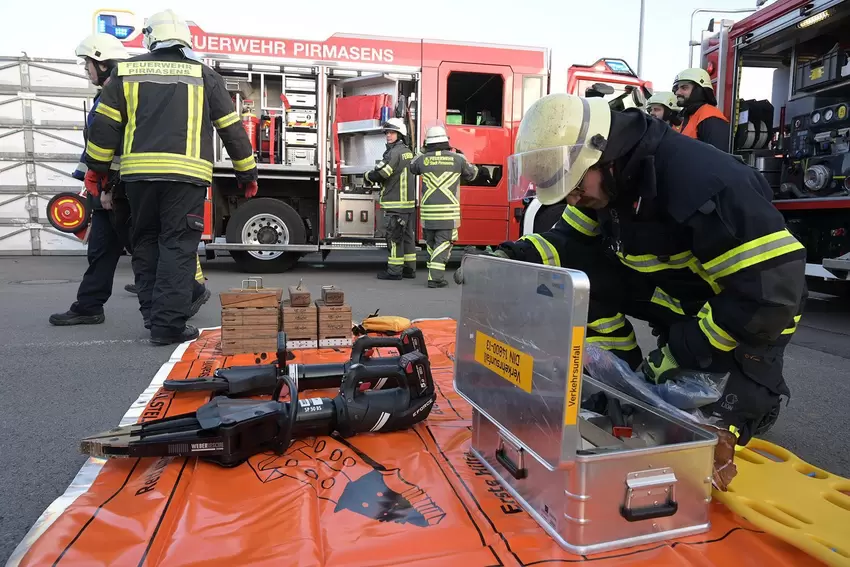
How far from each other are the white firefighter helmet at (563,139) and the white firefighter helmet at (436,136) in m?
5.17

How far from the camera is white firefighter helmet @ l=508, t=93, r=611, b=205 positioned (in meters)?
1.74

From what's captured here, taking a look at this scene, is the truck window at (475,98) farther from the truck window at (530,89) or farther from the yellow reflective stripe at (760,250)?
the yellow reflective stripe at (760,250)

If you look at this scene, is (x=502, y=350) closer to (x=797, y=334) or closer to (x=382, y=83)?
(x=797, y=334)

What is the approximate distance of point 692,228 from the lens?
1.78 metres

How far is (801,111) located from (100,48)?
6.51 meters

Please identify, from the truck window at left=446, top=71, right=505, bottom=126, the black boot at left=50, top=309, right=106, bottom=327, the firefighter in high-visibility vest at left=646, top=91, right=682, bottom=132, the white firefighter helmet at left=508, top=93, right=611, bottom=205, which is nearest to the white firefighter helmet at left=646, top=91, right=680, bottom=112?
the firefighter in high-visibility vest at left=646, top=91, right=682, bottom=132

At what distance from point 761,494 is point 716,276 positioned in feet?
2.17

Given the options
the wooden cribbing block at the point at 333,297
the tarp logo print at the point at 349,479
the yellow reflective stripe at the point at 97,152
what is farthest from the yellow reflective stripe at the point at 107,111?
the tarp logo print at the point at 349,479

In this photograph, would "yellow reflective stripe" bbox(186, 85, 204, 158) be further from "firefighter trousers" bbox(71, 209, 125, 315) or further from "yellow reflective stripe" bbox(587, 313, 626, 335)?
"yellow reflective stripe" bbox(587, 313, 626, 335)

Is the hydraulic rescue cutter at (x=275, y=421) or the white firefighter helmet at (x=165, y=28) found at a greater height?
the white firefighter helmet at (x=165, y=28)

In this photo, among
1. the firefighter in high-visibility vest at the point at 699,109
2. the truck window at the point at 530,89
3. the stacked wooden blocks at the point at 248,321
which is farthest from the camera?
the truck window at the point at 530,89

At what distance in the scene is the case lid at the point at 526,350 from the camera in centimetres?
133

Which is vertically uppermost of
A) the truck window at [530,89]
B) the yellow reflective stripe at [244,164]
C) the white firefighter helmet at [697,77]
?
the truck window at [530,89]

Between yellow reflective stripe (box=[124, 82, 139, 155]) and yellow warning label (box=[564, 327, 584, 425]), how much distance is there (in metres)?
3.30
